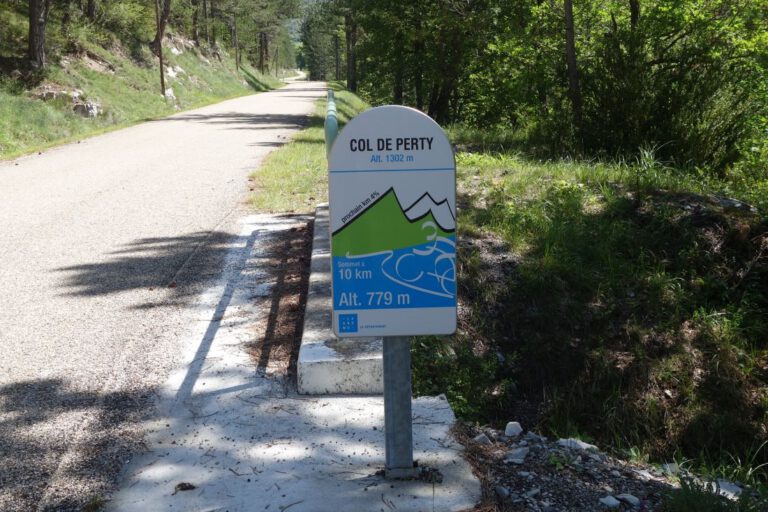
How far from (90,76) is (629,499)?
26489 millimetres

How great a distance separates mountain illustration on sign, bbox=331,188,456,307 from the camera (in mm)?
2629

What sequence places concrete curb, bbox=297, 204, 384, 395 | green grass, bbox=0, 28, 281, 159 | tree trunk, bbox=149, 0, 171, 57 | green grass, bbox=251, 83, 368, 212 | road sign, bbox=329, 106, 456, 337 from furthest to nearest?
1. tree trunk, bbox=149, 0, 171, 57
2. green grass, bbox=0, 28, 281, 159
3. green grass, bbox=251, 83, 368, 212
4. concrete curb, bbox=297, 204, 384, 395
5. road sign, bbox=329, 106, 456, 337

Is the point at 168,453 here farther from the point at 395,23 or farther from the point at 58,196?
the point at 395,23

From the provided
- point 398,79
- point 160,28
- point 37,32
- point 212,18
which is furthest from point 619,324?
point 212,18

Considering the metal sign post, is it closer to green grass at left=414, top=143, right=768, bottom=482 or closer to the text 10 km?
the text 10 km

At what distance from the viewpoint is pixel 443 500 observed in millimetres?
2703

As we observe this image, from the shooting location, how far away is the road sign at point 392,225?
2.59m

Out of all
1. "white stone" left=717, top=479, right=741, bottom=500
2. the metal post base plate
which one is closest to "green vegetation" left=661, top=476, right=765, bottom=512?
"white stone" left=717, top=479, right=741, bottom=500

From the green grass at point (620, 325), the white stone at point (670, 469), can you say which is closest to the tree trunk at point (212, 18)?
the green grass at point (620, 325)

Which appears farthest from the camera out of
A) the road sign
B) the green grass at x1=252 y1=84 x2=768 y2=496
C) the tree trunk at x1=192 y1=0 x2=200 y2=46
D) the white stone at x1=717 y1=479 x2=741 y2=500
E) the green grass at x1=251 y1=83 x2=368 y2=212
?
the tree trunk at x1=192 y1=0 x2=200 y2=46

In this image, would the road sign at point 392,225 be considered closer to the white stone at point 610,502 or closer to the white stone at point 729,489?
the white stone at point 610,502

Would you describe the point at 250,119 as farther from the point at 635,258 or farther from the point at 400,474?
the point at 400,474

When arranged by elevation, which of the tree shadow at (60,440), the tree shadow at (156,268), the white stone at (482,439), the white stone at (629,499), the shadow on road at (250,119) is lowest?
the white stone at (629,499)

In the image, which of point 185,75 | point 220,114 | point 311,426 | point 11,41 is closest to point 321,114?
point 220,114
